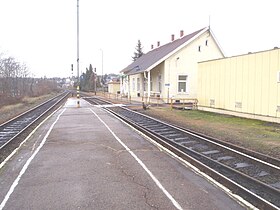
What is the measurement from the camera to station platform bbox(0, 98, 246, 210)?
531 cm

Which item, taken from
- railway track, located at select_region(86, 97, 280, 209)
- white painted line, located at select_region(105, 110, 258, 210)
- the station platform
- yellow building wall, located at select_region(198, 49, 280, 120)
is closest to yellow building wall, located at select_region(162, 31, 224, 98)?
yellow building wall, located at select_region(198, 49, 280, 120)

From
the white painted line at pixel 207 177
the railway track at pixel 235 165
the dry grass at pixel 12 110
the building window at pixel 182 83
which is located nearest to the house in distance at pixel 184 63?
the building window at pixel 182 83

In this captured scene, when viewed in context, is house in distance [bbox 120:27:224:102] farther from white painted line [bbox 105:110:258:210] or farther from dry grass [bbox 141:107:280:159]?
white painted line [bbox 105:110:258:210]

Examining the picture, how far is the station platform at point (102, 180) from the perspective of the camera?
531 centimetres

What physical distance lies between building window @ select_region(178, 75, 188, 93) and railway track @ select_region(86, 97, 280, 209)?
20763 millimetres

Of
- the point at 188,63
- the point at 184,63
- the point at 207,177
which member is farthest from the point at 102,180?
the point at 188,63

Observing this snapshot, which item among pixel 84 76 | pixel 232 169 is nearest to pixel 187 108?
pixel 232 169

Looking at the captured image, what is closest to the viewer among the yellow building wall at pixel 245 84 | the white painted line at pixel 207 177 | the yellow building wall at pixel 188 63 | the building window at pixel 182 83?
the white painted line at pixel 207 177

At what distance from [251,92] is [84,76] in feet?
352

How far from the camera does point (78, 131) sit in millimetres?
13812

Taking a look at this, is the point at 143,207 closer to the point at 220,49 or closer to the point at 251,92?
the point at 251,92

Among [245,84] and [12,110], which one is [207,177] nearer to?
[245,84]

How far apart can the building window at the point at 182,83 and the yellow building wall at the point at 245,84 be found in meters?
9.94

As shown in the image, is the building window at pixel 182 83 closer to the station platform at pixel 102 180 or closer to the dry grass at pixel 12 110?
the dry grass at pixel 12 110
